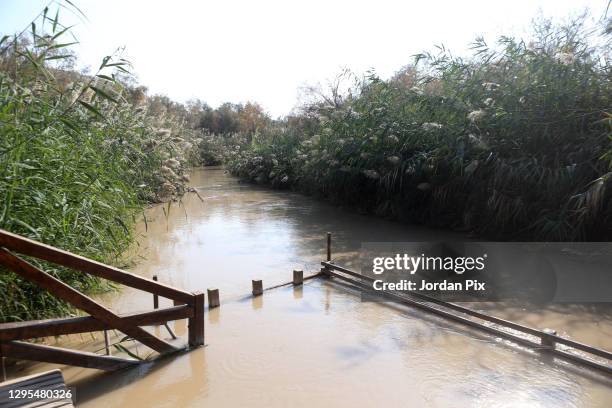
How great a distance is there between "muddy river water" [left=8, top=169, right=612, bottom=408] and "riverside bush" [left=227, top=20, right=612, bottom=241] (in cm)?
271

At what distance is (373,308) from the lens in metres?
4.91

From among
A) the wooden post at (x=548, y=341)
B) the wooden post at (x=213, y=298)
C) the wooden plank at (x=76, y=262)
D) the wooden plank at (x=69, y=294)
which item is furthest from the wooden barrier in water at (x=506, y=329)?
the wooden plank at (x=69, y=294)

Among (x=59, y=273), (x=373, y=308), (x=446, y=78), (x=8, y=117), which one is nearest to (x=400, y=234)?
(x=446, y=78)

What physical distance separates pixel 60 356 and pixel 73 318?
26cm

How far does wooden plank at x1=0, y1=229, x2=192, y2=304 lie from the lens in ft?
9.38

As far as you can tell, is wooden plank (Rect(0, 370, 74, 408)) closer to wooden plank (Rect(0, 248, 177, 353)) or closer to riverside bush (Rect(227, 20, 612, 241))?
wooden plank (Rect(0, 248, 177, 353))

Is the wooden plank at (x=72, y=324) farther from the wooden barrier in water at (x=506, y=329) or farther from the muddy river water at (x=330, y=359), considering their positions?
the wooden barrier in water at (x=506, y=329)

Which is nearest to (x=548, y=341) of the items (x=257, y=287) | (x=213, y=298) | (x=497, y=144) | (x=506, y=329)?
(x=506, y=329)

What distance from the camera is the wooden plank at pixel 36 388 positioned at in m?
2.31

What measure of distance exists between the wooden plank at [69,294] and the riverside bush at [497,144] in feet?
18.9

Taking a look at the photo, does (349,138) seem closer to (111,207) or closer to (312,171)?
(312,171)

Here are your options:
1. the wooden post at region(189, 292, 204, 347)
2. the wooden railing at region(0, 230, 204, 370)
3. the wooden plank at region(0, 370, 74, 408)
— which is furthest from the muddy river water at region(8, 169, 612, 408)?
the wooden plank at region(0, 370, 74, 408)

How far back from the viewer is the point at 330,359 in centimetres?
375

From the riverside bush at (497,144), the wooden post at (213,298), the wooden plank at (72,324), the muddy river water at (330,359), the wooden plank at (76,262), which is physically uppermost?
the riverside bush at (497,144)
